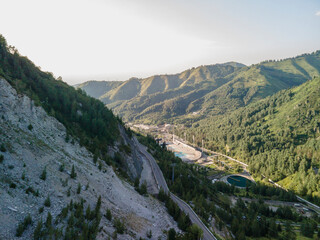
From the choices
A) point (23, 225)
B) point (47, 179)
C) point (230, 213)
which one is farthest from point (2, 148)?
point (230, 213)

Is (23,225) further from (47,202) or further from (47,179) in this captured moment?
(47,179)

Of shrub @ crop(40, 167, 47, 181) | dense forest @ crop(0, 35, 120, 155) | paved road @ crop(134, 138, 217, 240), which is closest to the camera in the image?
shrub @ crop(40, 167, 47, 181)

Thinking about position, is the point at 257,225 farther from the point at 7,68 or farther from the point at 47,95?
the point at 7,68

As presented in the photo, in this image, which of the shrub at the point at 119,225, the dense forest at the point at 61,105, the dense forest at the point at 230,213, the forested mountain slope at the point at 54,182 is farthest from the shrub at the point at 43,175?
the dense forest at the point at 230,213

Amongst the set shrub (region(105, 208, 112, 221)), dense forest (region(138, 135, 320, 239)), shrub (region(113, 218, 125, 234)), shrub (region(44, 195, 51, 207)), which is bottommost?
dense forest (region(138, 135, 320, 239))

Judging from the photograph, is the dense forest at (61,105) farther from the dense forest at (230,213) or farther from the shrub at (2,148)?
the dense forest at (230,213)

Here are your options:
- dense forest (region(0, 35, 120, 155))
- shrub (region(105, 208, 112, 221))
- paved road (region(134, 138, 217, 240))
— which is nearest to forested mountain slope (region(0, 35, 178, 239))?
shrub (region(105, 208, 112, 221))

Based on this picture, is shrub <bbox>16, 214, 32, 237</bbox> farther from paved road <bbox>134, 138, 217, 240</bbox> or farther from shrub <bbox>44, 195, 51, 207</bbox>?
paved road <bbox>134, 138, 217, 240</bbox>

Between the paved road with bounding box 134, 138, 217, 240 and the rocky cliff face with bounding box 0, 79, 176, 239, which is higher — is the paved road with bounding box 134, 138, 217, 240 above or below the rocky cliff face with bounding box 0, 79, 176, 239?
below
